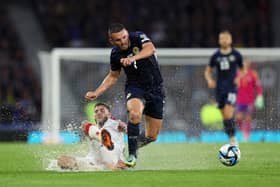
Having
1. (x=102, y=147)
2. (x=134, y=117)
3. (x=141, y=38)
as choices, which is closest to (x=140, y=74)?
(x=141, y=38)

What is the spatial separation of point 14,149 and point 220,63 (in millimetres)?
3801

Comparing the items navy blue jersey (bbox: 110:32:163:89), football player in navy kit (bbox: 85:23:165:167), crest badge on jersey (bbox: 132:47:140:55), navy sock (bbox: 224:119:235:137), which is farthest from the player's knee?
navy sock (bbox: 224:119:235:137)

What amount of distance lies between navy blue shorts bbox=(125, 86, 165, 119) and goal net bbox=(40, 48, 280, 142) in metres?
6.99

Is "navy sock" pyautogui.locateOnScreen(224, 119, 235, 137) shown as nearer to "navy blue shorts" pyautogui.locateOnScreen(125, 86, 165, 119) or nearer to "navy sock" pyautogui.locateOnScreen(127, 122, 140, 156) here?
"navy blue shorts" pyautogui.locateOnScreen(125, 86, 165, 119)

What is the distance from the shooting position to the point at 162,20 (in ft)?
90.4

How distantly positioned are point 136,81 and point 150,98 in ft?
1.03

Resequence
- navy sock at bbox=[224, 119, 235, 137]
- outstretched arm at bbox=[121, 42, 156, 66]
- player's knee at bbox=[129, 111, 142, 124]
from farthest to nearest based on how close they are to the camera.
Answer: navy sock at bbox=[224, 119, 235, 137], player's knee at bbox=[129, 111, 142, 124], outstretched arm at bbox=[121, 42, 156, 66]

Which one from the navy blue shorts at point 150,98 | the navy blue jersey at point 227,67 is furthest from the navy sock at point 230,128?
the navy blue shorts at point 150,98

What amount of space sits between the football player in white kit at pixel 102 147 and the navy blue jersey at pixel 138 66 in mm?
501

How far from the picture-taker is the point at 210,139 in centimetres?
2022

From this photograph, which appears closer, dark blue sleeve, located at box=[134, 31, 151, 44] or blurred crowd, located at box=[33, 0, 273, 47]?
dark blue sleeve, located at box=[134, 31, 151, 44]

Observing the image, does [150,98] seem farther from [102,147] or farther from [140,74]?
[102,147]

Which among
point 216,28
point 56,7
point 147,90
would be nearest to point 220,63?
point 147,90

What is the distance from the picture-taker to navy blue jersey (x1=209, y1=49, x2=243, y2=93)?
16031 mm
